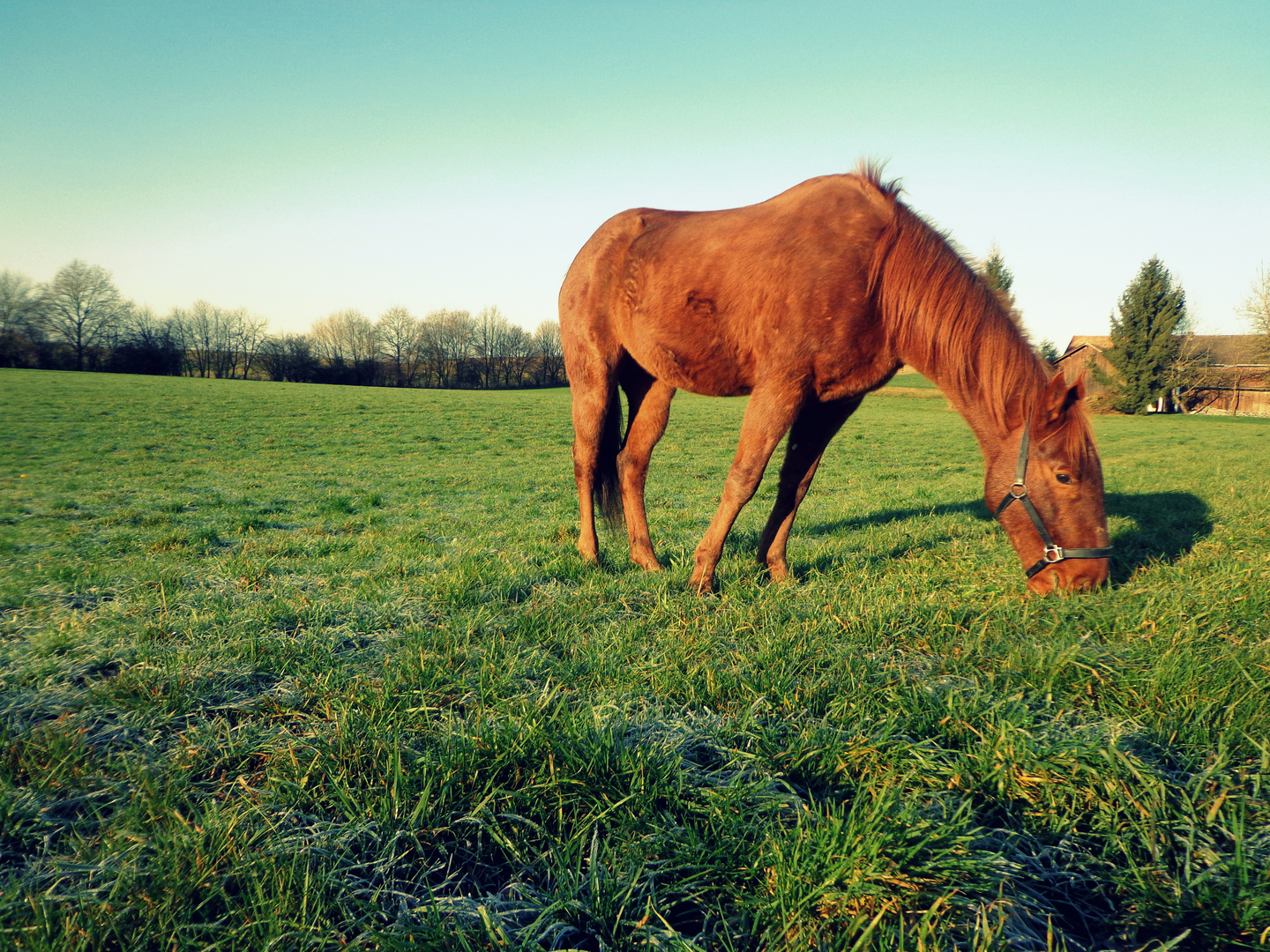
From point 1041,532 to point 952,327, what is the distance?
140 centimetres

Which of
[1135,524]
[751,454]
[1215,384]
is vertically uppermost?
[1215,384]

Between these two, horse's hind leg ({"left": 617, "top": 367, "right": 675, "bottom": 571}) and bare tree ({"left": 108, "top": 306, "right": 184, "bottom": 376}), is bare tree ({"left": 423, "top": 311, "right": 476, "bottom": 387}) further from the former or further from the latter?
horse's hind leg ({"left": 617, "top": 367, "right": 675, "bottom": 571})

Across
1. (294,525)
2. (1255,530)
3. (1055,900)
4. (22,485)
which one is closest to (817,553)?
(1055,900)

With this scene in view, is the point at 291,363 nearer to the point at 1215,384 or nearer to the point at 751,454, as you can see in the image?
the point at 751,454

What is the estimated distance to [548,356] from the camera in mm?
72750

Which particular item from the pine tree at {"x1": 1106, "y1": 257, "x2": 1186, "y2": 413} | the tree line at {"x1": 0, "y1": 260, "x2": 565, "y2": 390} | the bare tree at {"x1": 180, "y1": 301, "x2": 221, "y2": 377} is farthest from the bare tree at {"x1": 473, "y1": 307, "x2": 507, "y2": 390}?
the pine tree at {"x1": 1106, "y1": 257, "x2": 1186, "y2": 413}

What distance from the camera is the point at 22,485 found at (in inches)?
377

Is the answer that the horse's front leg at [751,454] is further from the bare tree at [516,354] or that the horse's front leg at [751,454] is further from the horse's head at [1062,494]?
the bare tree at [516,354]

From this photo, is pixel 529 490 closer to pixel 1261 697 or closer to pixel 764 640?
pixel 764 640

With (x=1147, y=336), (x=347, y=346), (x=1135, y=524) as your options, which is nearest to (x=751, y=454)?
(x=1135, y=524)

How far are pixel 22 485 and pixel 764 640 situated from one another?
491 inches

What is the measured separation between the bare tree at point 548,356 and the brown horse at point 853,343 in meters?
59.7

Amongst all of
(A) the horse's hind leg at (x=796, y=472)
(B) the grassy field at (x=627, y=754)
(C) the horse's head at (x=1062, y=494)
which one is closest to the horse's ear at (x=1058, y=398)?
(C) the horse's head at (x=1062, y=494)

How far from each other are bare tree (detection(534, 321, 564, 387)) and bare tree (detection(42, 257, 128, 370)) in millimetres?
41913
